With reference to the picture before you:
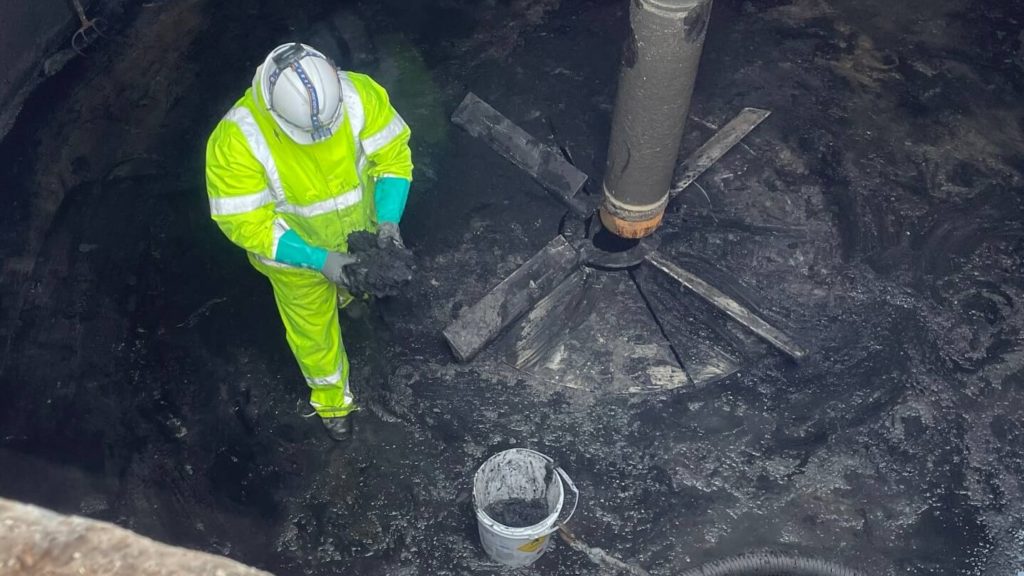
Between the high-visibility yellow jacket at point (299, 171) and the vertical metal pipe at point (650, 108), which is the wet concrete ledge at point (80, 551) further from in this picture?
the vertical metal pipe at point (650, 108)

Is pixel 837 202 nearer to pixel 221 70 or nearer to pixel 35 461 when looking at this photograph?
pixel 221 70

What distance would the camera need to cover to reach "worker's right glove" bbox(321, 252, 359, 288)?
3.75 metres

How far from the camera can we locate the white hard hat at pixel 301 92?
3.32 meters

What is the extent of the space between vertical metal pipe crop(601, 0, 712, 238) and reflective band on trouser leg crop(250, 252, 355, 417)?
161cm

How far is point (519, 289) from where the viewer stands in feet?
15.3

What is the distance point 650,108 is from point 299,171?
165cm

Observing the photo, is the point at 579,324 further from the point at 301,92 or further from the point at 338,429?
the point at 301,92

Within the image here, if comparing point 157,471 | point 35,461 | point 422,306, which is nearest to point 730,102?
point 422,306

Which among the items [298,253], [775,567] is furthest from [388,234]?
[775,567]

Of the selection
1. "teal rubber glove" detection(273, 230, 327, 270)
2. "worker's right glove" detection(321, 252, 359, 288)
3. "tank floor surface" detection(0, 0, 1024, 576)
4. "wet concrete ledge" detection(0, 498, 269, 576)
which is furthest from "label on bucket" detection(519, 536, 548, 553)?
"wet concrete ledge" detection(0, 498, 269, 576)

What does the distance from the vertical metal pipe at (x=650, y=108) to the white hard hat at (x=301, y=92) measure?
1368mm

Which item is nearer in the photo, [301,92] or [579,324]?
[301,92]

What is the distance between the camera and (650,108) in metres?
4.11

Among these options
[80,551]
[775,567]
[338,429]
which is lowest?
[775,567]
